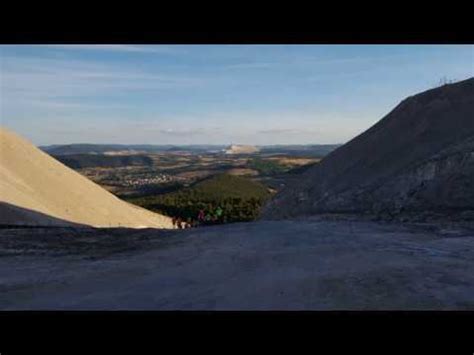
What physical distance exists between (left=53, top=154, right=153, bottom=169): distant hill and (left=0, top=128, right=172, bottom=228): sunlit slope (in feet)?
259

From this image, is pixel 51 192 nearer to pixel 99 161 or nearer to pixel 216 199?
pixel 216 199

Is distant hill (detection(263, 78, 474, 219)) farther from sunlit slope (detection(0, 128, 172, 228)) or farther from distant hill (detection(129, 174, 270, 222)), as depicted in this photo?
distant hill (detection(129, 174, 270, 222))

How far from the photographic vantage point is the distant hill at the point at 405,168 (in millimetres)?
16059

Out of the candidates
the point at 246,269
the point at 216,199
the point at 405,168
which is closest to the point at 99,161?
the point at 216,199

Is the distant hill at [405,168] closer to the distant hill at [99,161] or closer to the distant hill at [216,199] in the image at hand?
the distant hill at [216,199]

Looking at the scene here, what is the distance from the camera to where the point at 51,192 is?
33344mm

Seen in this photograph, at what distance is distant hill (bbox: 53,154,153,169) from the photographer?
123 meters

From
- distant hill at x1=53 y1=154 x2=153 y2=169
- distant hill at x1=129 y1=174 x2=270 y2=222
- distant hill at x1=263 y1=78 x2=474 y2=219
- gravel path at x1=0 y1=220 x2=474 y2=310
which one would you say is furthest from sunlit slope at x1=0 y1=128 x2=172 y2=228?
distant hill at x1=53 y1=154 x2=153 y2=169

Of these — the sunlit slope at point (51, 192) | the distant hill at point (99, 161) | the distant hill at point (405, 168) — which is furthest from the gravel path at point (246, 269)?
the distant hill at point (99, 161)

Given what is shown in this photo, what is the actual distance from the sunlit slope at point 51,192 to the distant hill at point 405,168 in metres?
10.8
